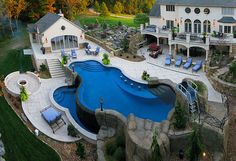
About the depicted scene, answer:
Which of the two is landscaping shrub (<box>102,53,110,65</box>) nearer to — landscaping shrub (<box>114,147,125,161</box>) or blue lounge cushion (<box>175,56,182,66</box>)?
blue lounge cushion (<box>175,56,182,66</box>)

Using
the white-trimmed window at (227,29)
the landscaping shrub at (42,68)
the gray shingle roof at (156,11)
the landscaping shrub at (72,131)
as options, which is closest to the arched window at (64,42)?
the landscaping shrub at (42,68)

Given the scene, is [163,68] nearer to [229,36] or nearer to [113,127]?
[229,36]

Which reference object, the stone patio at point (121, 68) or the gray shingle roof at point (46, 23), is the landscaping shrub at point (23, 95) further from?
the gray shingle roof at point (46, 23)

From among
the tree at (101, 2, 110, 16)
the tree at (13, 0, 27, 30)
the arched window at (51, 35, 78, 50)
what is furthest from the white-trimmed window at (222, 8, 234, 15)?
the tree at (13, 0, 27, 30)

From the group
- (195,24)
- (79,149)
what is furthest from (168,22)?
(79,149)

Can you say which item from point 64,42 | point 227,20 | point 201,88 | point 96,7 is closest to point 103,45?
point 64,42

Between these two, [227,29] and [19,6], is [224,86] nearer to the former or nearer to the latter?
[227,29]
